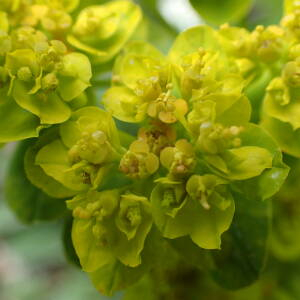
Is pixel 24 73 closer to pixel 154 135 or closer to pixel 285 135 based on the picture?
pixel 154 135

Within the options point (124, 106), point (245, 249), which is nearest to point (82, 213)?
point (124, 106)

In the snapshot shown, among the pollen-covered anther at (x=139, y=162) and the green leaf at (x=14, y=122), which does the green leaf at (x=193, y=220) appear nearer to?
the pollen-covered anther at (x=139, y=162)

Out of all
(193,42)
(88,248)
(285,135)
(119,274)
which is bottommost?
(119,274)

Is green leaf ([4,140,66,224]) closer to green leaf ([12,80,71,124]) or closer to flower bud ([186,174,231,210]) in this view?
green leaf ([12,80,71,124])

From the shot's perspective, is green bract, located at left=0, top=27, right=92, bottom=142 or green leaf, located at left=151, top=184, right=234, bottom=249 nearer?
green leaf, located at left=151, top=184, right=234, bottom=249

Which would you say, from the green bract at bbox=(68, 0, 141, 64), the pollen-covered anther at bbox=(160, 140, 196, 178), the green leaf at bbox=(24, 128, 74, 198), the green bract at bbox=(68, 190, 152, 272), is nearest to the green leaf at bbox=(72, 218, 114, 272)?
the green bract at bbox=(68, 190, 152, 272)

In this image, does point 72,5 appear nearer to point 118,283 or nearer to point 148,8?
point 148,8
